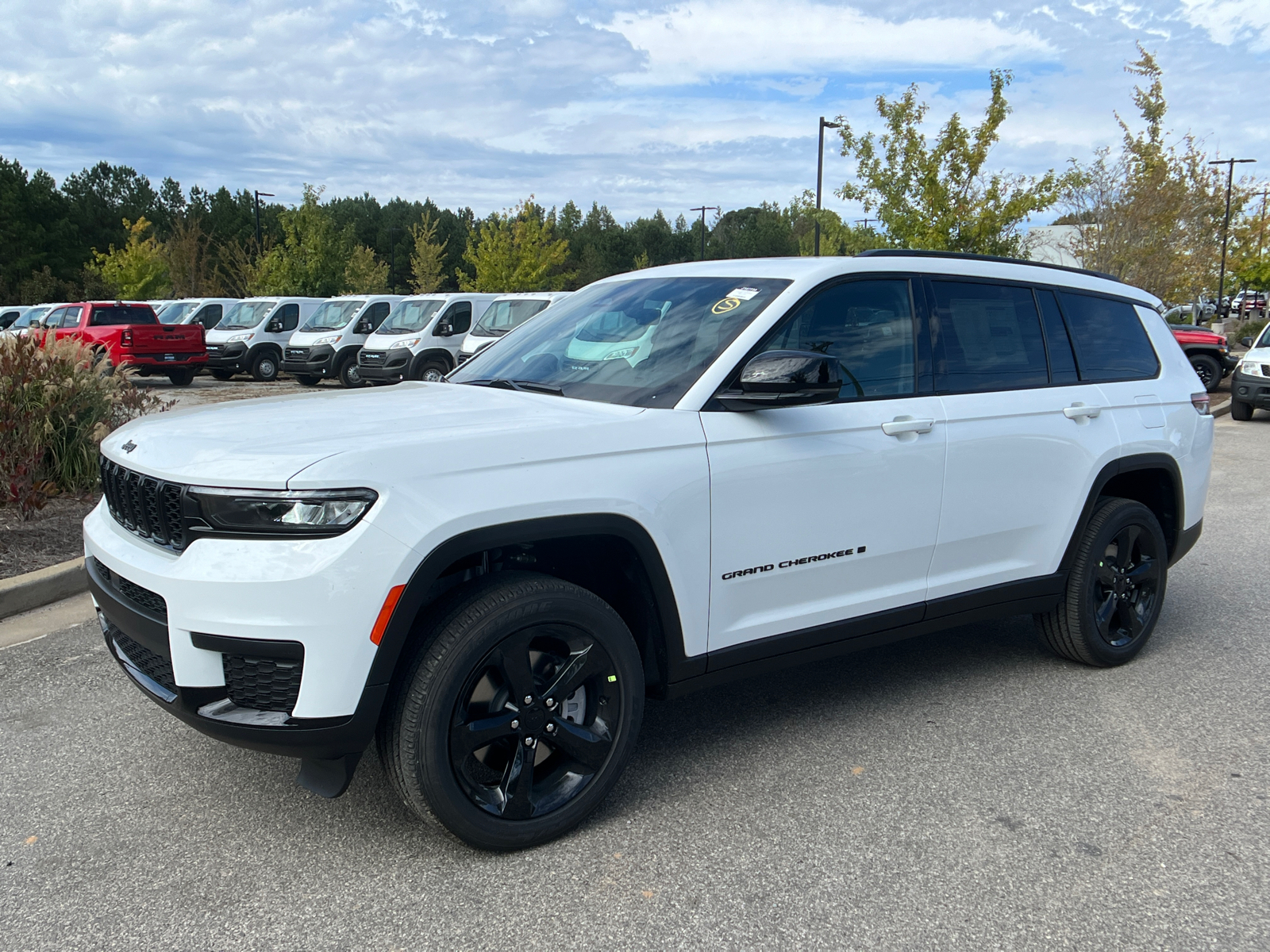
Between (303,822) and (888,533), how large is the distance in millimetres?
2200

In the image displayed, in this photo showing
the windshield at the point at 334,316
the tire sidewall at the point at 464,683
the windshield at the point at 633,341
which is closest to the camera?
the tire sidewall at the point at 464,683

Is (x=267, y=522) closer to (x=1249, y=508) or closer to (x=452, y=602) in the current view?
(x=452, y=602)

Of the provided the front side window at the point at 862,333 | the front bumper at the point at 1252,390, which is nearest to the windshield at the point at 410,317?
the front bumper at the point at 1252,390

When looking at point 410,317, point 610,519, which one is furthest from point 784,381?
point 410,317

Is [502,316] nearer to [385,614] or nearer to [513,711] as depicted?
[513,711]

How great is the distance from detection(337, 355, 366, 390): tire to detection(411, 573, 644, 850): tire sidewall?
19419 mm

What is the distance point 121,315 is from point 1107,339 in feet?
75.6

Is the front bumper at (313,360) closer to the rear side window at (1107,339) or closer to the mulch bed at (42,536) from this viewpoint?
the mulch bed at (42,536)

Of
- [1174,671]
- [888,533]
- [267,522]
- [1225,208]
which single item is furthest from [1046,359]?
[1225,208]

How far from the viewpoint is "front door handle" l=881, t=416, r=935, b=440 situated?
3654mm

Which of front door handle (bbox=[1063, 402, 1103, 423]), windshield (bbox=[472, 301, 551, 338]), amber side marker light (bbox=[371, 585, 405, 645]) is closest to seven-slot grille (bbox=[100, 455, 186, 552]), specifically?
amber side marker light (bbox=[371, 585, 405, 645])

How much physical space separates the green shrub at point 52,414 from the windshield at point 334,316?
15.6 meters

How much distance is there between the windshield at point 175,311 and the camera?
89.5 feet

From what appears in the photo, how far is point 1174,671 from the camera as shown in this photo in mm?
4672
